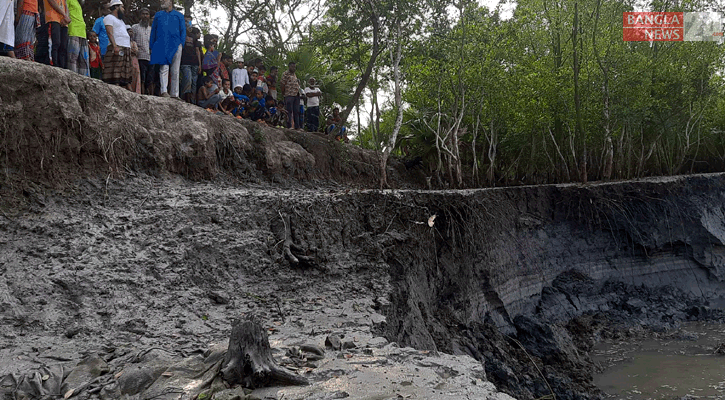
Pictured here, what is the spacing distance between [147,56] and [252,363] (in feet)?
23.9

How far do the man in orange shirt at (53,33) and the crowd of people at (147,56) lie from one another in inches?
0.5

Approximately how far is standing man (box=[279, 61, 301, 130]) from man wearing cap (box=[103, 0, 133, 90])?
4088mm

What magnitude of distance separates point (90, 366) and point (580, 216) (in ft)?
40.9

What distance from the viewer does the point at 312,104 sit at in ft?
46.4

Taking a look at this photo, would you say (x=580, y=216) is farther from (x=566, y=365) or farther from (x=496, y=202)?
(x=566, y=365)

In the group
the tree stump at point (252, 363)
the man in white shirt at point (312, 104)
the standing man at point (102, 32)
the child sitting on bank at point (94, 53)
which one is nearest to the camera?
the tree stump at point (252, 363)

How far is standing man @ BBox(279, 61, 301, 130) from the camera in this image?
1274cm

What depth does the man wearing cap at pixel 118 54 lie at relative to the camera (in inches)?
356

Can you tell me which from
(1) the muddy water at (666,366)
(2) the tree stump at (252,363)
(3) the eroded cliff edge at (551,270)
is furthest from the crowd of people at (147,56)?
(1) the muddy water at (666,366)

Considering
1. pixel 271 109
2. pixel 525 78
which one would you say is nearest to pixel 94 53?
pixel 271 109

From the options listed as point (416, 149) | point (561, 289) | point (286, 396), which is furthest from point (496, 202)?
point (286, 396)

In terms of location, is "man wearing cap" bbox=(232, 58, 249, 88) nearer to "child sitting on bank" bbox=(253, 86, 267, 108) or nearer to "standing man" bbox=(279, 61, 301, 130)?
"child sitting on bank" bbox=(253, 86, 267, 108)

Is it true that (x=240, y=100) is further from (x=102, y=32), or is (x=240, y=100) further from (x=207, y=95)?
(x=102, y=32)

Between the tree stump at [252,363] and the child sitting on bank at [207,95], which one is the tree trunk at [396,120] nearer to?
the child sitting on bank at [207,95]
